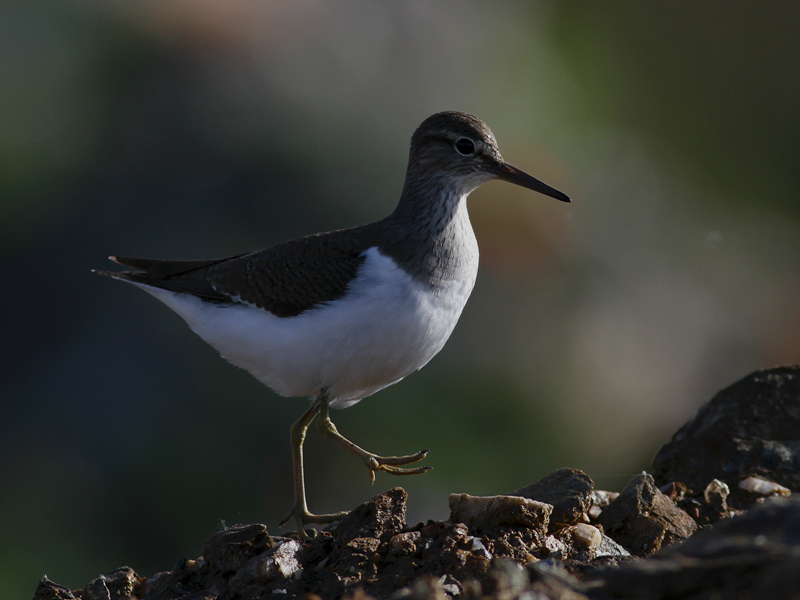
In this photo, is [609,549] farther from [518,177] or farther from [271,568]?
[518,177]

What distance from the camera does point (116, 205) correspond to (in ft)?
30.8

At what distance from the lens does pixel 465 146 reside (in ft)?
17.9

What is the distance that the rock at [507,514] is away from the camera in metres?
3.87

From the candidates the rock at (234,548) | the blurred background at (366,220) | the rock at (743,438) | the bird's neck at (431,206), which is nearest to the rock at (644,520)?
the rock at (743,438)

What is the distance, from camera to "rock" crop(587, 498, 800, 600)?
2.17 m

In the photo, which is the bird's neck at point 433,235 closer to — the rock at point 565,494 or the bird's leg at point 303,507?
the bird's leg at point 303,507

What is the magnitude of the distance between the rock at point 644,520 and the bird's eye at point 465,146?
8.17 feet

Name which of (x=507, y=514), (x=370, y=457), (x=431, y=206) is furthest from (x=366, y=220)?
(x=507, y=514)

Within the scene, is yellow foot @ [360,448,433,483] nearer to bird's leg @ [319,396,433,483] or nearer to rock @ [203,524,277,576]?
bird's leg @ [319,396,433,483]

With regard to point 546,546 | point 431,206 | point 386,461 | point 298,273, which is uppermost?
point 431,206

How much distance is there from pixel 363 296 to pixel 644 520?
214 centimetres

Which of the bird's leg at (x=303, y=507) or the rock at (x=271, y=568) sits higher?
the rock at (x=271, y=568)

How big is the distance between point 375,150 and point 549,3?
5.10 m

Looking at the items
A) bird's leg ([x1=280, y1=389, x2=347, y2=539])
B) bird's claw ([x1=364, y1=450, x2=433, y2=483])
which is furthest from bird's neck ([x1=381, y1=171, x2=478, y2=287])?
bird's claw ([x1=364, y1=450, x2=433, y2=483])
